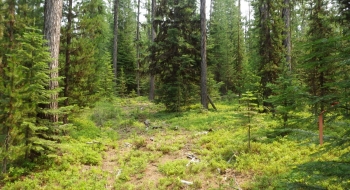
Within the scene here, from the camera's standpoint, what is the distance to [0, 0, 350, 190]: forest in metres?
3.31

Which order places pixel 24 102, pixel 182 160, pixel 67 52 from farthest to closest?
1. pixel 67 52
2. pixel 182 160
3. pixel 24 102

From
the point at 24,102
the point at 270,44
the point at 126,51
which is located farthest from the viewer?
the point at 126,51

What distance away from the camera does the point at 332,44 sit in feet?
8.82

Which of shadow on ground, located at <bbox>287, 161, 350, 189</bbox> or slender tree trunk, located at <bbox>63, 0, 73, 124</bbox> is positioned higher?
slender tree trunk, located at <bbox>63, 0, 73, 124</bbox>

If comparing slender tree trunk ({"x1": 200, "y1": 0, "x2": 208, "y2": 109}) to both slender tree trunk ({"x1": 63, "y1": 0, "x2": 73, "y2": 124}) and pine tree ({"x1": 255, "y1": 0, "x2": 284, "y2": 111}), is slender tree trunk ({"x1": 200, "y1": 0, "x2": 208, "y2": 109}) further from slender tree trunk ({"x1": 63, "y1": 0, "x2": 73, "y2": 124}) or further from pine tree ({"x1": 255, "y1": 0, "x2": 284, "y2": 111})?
slender tree trunk ({"x1": 63, "y1": 0, "x2": 73, "y2": 124})

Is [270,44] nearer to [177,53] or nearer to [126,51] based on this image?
[177,53]

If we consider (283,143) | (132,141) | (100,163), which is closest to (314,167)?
(283,143)

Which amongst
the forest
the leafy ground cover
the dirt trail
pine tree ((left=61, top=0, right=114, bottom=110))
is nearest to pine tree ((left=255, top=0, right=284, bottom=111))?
the forest

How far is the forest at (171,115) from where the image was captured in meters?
3.31

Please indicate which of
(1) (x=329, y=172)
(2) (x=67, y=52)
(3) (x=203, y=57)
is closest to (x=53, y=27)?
(2) (x=67, y=52)

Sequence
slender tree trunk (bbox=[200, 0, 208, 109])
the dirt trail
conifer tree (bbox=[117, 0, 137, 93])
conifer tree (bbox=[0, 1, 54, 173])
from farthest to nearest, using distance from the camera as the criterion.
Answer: conifer tree (bbox=[117, 0, 137, 93])
slender tree trunk (bbox=[200, 0, 208, 109])
the dirt trail
conifer tree (bbox=[0, 1, 54, 173])

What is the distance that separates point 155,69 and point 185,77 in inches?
86.3

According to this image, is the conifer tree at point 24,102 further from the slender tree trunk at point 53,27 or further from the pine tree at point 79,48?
the pine tree at point 79,48

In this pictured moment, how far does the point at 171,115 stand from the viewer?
48.4ft
